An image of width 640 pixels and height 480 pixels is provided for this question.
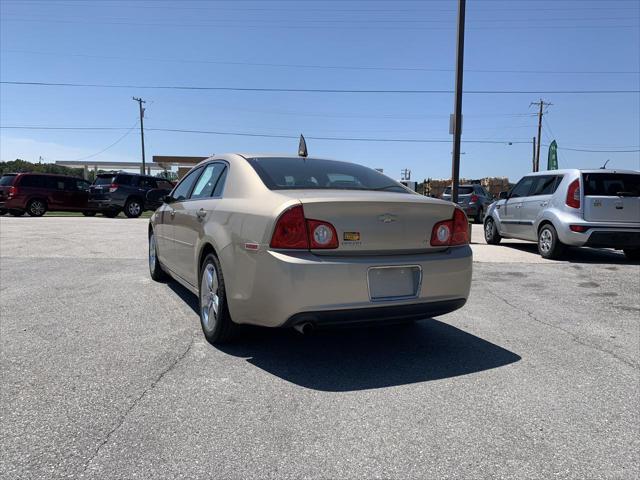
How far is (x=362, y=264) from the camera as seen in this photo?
324 centimetres

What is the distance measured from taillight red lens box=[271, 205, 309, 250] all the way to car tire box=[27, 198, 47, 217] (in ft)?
64.2

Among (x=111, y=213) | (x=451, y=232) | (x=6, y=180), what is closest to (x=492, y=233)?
(x=451, y=232)

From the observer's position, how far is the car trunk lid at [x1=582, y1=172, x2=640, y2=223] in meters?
8.46

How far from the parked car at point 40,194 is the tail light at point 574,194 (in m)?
18.3

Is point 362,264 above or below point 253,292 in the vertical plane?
above

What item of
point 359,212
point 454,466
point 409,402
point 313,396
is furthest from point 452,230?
point 454,466

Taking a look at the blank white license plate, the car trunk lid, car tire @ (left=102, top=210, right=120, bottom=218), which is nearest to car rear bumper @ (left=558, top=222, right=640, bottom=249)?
the car trunk lid

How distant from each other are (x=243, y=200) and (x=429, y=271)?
56.5 inches

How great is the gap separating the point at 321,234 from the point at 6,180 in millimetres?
20249

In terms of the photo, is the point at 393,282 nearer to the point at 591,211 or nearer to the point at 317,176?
the point at 317,176

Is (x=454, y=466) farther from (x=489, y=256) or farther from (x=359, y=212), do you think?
(x=489, y=256)

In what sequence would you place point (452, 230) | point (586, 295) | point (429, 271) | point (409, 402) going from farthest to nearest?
point (586, 295) → point (452, 230) → point (429, 271) → point (409, 402)

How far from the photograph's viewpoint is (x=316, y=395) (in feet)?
9.89

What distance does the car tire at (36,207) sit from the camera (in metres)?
19.4
